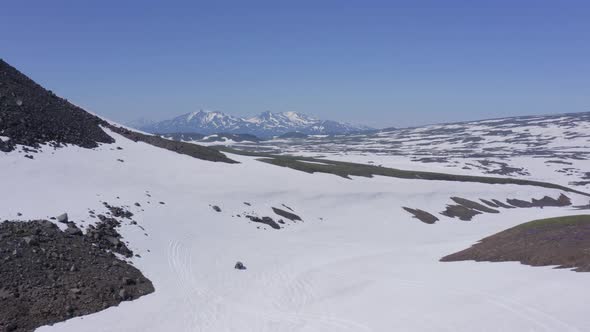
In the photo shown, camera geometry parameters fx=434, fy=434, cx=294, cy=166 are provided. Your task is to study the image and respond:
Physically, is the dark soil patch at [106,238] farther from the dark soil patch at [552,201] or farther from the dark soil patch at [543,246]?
the dark soil patch at [552,201]

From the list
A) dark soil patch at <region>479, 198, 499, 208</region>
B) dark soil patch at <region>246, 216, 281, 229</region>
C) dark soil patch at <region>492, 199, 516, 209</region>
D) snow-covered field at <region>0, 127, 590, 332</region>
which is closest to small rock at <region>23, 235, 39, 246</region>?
snow-covered field at <region>0, 127, 590, 332</region>

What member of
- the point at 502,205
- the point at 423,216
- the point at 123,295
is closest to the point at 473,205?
the point at 502,205

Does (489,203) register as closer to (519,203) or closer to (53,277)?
(519,203)

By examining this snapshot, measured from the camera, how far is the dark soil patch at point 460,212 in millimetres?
70625

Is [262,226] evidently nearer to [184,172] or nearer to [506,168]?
[184,172]

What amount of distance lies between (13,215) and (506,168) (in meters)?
176

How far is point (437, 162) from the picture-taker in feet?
632

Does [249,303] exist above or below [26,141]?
below

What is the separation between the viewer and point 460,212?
7294 centimetres

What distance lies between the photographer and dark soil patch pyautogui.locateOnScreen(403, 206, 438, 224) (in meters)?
64.6

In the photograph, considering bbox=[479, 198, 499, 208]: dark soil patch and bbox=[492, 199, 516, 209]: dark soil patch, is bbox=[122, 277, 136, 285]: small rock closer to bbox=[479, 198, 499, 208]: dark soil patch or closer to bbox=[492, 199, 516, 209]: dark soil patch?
bbox=[479, 198, 499, 208]: dark soil patch

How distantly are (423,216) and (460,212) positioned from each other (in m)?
10.5

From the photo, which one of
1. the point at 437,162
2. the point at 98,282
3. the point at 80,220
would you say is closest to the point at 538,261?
the point at 98,282

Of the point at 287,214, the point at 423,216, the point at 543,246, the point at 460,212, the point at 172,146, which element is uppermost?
the point at 172,146
